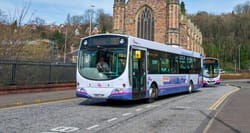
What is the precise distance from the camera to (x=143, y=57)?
14766 mm

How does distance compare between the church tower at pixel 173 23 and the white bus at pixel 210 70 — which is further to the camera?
the church tower at pixel 173 23

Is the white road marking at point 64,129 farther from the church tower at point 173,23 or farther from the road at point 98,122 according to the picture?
the church tower at point 173,23

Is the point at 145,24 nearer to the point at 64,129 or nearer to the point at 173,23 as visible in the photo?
the point at 173,23

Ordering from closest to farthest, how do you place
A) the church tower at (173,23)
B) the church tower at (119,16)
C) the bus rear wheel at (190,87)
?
the bus rear wheel at (190,87)
the church tower at (173,23)
the church tower at (119,16)

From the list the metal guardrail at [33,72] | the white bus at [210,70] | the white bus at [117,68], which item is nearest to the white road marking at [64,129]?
the white bus at [117,68]

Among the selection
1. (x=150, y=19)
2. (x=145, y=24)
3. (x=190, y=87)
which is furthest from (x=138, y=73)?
(x=150, y=19)

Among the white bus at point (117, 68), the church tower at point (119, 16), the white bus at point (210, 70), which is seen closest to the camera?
the white bus at point (117, 68)

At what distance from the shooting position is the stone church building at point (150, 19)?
61812 millimetres

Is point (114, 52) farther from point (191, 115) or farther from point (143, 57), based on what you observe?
point (191, 115)

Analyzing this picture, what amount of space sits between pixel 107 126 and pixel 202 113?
4.79 m

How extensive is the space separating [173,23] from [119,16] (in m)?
11.5

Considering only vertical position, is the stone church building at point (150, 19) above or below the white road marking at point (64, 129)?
above

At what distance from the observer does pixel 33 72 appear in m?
19.8

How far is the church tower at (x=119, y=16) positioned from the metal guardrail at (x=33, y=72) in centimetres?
4166
